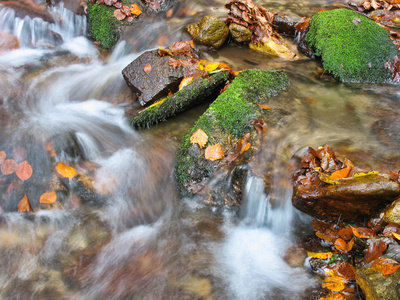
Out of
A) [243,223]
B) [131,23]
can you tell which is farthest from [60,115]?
[243,223]

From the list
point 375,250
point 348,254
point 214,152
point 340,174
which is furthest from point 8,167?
point 375,250

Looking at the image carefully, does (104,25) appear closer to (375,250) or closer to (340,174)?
(340,174)

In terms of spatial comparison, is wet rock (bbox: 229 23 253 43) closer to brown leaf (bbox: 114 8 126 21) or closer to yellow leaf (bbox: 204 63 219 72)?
yellow leaf (bbox: 204 63 219 72)

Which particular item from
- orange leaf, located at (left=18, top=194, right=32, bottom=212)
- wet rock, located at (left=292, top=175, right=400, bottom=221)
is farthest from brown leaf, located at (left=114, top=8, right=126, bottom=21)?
wet rock, located at (left=292, top=175, right=400, bottom=221)

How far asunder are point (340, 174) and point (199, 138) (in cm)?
172

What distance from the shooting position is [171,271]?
3301mm

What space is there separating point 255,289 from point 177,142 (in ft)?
7.65

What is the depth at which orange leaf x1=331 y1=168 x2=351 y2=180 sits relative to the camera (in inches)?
130

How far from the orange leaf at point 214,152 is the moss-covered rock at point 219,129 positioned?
50 millimetres

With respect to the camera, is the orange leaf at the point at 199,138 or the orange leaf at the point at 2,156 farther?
the orange leaf at the point at 2,156

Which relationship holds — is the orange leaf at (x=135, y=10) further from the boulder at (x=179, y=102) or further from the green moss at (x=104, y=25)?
the boulder at (x=179, y=102)

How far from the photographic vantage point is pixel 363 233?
304cm

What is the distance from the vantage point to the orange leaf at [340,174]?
330 centimetres

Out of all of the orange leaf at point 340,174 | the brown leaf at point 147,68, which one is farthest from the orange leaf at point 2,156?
the orange leaf at point 340,174
